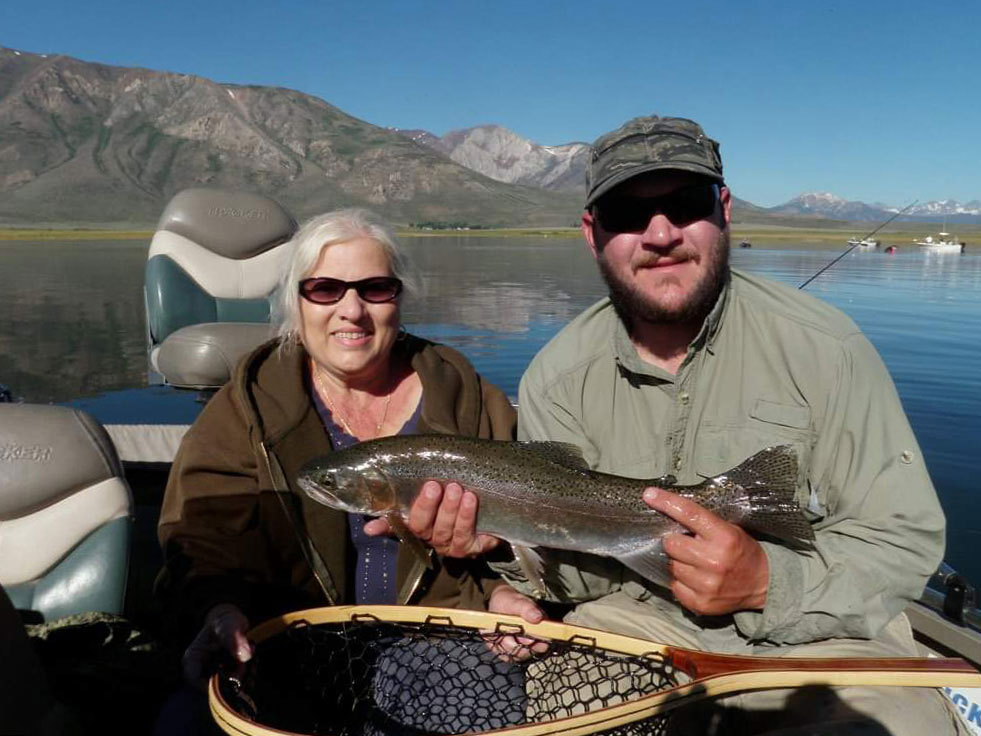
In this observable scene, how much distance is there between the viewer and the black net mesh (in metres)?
2.96

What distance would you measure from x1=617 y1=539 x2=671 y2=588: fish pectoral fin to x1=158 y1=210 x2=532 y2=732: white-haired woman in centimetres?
69

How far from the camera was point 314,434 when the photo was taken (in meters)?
3.54

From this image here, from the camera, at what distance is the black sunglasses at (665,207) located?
3.28 m

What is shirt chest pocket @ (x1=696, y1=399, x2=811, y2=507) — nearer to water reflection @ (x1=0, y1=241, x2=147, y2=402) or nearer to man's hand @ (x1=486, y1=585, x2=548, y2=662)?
man's hand @ (x1=486, y1=585, x2=548, y2=662)

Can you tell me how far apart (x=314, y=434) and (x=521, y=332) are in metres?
18.3

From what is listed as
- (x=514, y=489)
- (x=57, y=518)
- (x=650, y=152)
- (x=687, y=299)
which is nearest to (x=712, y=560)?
(x=514, y=489)

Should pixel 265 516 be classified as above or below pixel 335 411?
below

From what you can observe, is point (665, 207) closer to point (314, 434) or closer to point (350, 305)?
point (350, 305)

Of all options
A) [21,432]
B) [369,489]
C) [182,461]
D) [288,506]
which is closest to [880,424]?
[369,489]

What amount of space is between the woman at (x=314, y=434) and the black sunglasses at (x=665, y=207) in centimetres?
114

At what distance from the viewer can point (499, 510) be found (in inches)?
134

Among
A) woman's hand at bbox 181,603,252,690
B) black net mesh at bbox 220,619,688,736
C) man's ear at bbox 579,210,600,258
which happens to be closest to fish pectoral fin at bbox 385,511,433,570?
black net mesh at bbox 220,619,688,736

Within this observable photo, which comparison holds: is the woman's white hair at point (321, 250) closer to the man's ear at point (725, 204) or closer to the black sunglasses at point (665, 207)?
the black sunglasses at point (665, 207)

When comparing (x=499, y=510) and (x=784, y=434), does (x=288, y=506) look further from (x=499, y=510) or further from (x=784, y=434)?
(x=784, y=434)
